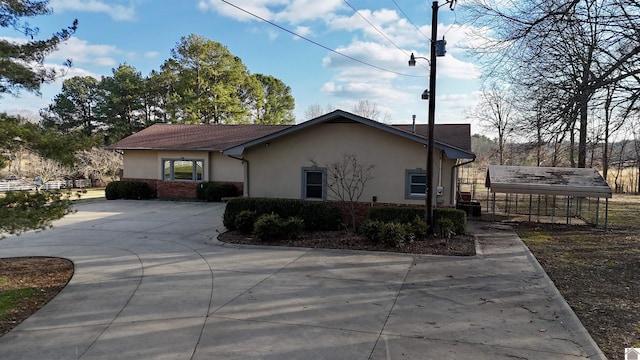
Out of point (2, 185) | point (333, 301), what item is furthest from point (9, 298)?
point (2, 185)

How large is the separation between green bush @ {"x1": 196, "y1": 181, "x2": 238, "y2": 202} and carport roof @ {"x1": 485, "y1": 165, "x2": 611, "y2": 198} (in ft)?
43.5

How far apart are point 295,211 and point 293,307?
6.87m

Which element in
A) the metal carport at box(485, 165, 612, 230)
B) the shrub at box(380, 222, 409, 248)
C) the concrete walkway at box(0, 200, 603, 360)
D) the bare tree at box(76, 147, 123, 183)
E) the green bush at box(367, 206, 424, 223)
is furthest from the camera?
the bare tree at box(76, 147, 123, 183)

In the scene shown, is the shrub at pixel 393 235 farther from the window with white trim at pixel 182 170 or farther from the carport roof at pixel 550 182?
the window with white trim at pixel 182 170

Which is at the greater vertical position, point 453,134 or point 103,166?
point 453,134

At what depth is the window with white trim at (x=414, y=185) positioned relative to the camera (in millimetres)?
13656

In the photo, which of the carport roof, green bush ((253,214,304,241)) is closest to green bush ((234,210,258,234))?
green bush ((253,214,304,241))

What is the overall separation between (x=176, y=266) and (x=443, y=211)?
7.78m

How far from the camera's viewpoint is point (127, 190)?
23219mm

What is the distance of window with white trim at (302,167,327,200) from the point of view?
47.4 feet

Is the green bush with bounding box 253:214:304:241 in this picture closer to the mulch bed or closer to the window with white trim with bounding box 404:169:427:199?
the mulch bed

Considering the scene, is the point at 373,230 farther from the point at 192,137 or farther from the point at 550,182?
the point at 192,137

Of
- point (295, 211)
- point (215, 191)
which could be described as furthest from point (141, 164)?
point (295, 211)

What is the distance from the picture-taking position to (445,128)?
18.3 metres
